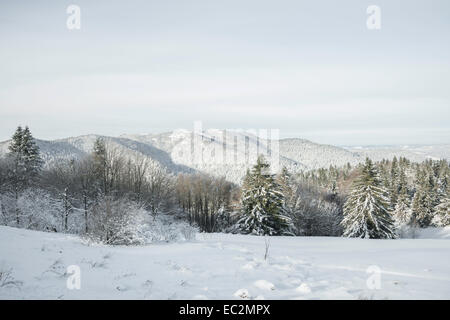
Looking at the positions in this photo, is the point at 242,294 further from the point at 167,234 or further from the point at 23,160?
the point at 23,160

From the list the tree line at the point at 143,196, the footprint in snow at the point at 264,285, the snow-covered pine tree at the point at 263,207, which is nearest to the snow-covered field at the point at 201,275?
the footprint in snow at the point at 264,285

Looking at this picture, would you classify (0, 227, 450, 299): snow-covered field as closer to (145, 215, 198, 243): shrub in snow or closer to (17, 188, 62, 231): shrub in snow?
(145, 215, 198, 243): shrub in snow

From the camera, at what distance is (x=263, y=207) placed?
26.0m

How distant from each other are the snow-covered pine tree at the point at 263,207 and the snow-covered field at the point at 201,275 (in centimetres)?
1739

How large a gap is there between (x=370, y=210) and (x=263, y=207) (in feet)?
32.8

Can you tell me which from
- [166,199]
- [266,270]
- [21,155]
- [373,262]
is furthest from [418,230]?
[21,155]

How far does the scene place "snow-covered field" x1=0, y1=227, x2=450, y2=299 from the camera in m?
4.74

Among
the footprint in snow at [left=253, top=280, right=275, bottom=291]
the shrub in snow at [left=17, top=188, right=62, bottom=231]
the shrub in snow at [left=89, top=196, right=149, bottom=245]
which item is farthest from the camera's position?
the shrub in snow at [left=17, top=188, right=62, bottom=231]

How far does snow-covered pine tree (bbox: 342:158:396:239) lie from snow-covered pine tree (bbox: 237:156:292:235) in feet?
21.5

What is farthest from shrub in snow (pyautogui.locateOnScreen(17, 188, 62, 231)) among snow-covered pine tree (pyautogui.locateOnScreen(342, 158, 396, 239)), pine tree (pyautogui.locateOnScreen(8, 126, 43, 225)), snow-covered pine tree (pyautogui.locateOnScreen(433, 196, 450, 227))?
snow-covered pine tree (pyautogui.locateOnScreen(433, 196, 450, 227))

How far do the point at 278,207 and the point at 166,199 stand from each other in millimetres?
18565

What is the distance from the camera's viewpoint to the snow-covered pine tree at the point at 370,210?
25266 millimetres

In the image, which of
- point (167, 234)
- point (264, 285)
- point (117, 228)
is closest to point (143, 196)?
point (167, 234)

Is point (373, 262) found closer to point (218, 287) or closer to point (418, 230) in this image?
point (218, 287)
